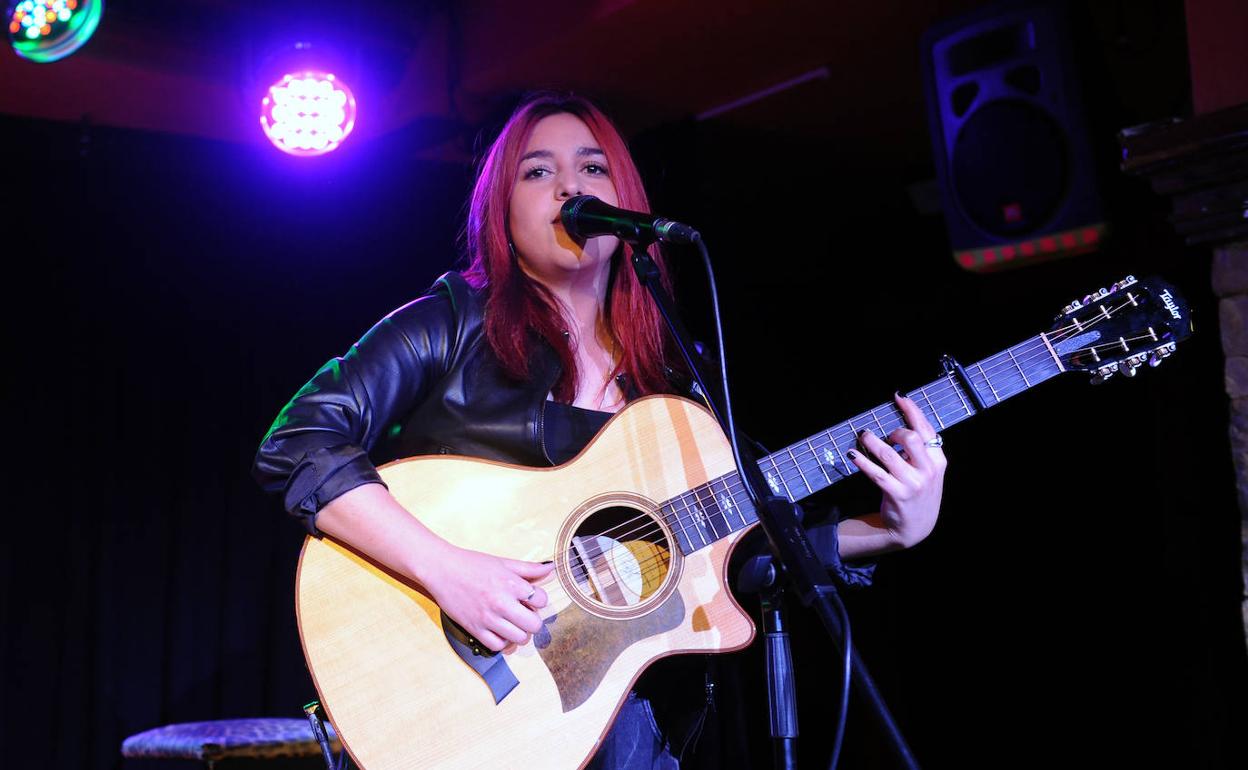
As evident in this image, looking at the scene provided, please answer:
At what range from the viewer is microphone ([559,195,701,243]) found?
190cm

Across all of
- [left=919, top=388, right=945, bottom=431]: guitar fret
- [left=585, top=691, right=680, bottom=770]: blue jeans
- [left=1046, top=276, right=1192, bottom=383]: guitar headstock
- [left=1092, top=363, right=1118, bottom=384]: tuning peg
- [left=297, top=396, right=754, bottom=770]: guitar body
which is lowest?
[left=585, top=691, right=680, bottom=770]: blue jeans

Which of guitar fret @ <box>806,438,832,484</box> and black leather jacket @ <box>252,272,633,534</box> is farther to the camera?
guitar fret @ <box>806,438,832,484</box>

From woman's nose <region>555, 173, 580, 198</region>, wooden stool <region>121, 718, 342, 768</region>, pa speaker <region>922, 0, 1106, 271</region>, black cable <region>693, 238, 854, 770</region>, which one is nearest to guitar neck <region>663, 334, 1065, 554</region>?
black cable <region>693, 238, 854, 770</region>

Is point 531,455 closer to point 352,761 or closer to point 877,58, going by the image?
point 352,761

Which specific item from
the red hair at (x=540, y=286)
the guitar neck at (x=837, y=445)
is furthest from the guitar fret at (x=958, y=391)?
the red hair at (x=540, y=286)

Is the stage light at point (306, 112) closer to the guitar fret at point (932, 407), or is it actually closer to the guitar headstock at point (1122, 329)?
the guitar fret at point (932, 407)

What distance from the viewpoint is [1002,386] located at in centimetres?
228

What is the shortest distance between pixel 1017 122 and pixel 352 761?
341cm

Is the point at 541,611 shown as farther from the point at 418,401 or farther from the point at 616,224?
the point at 616,224

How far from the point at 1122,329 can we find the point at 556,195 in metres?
1.30

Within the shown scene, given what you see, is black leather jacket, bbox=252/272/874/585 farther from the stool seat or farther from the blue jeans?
the stool seat

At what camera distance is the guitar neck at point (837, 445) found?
2.14 meters

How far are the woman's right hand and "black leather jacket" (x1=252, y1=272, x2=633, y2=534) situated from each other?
9.1 inches

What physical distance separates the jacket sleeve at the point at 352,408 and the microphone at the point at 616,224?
356mm
